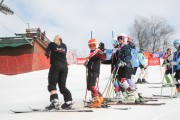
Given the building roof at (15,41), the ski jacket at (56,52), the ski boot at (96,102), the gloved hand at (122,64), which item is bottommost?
the ski boot at (96,102)

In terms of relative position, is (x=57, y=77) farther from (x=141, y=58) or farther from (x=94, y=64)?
(x=141, y=58)

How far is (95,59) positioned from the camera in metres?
9.25

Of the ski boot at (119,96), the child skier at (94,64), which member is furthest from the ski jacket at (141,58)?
the child skier at (94,64)

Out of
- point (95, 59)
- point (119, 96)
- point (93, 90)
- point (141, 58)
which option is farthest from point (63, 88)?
point (141, 58)

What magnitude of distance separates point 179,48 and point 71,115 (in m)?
4.49

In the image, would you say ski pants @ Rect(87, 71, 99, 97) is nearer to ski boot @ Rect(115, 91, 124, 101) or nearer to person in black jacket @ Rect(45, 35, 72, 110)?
person in black jacket @ Rect(45, 35, 72, 110)

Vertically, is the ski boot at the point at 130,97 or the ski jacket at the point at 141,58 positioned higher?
the ski jacket at the point at 141,58

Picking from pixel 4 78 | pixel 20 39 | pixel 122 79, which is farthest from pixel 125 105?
pixel 20 39

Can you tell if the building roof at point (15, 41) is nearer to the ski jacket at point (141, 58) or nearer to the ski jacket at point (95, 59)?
the ski jacket at point (141, 58)

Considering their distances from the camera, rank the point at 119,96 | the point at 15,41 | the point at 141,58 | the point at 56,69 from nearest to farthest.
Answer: the point at 56,69 < the point at 119,96 < the point at 141,58 < the point at 15,41

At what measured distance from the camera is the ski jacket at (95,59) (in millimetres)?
9086

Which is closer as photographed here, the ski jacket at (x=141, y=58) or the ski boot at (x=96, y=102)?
the ski boot at (x=96, y=102)

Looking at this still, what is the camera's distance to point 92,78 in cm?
909

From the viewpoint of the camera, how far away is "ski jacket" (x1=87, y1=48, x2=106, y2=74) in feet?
29.8
